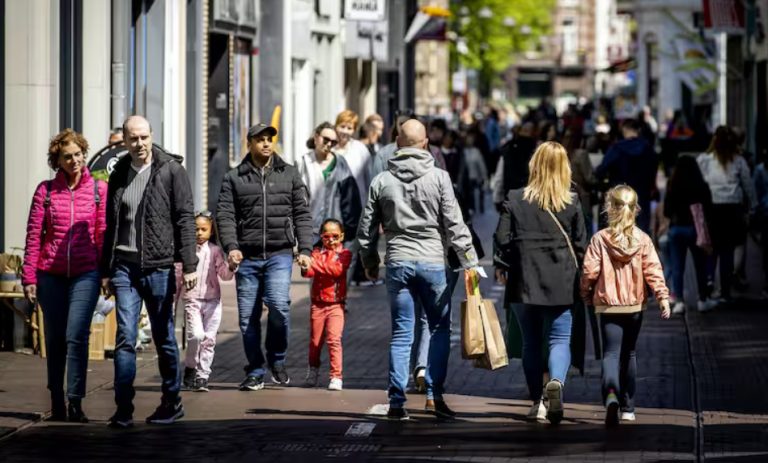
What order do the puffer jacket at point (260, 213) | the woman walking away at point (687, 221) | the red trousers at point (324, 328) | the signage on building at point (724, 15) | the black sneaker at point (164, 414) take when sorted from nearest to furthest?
the black sneaker at point (164, 414)
the puffer jacket at point (260, 213)
the red trousers at point (324, 328)
the woman walking away at point (687, 221)
the signage on building at point (724, 15)

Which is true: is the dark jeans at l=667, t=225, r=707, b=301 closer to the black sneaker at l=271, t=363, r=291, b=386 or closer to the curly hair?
the black sneaker at l=271, t=363, r=291, b=386

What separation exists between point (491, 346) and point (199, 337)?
2300 millimetres

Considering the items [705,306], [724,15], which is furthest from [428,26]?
[705,306]

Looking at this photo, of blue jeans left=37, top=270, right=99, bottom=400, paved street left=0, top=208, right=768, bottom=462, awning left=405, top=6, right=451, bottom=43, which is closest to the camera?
paved street left=0, top=208, right=768, bottom=462

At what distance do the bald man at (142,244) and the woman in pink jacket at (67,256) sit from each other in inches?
5.1

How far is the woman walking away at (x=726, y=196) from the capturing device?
1858 centimetres

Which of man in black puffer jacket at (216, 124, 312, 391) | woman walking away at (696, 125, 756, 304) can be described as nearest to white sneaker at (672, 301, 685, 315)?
woman walking away at (696, 125, 756, 304)

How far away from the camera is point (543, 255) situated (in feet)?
37.1

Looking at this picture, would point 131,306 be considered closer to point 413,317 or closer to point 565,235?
point 413,317

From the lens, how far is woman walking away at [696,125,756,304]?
18578mm

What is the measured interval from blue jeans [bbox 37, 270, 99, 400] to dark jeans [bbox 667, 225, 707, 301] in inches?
326

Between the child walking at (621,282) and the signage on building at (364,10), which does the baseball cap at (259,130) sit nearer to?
the child walking at (621,282)

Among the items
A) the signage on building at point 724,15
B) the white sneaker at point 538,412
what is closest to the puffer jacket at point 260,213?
the white sneaker at point 538,412

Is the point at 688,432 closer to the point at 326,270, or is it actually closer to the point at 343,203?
the point at 326,270
